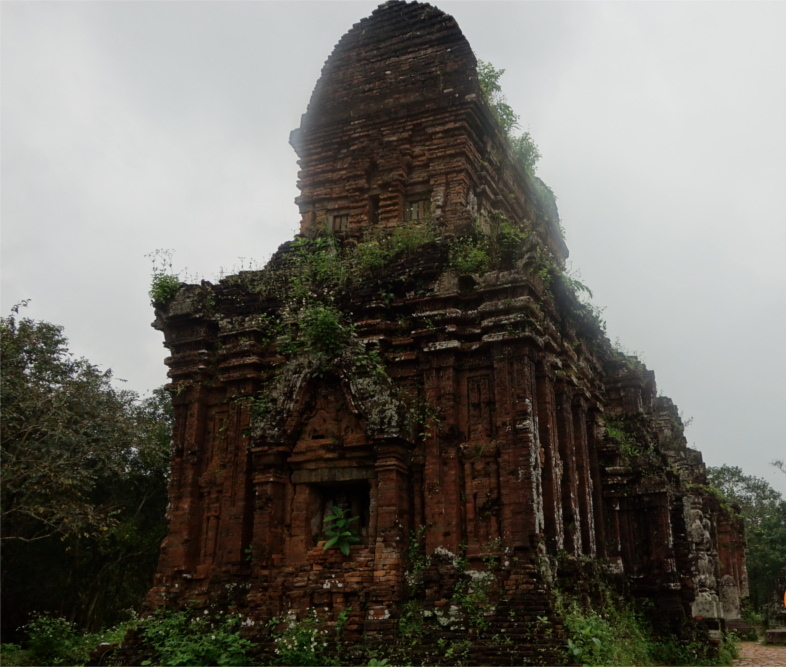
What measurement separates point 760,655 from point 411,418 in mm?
11080

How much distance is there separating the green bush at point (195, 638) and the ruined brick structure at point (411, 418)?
25cm

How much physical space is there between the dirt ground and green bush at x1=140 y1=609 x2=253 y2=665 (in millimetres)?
8673

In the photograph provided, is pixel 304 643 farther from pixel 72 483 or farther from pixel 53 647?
pixel 53 647

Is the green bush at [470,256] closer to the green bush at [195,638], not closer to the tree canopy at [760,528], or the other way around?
the green bush at [195,638]

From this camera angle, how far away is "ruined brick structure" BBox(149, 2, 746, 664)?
9141mm

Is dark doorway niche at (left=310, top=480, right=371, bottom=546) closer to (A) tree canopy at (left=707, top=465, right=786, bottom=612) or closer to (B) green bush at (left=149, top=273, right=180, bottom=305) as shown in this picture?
(B) green bush at (left=149, top=273, right=180, bottom=305)

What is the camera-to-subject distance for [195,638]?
9.40 metres

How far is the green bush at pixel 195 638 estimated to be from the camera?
9125 mm

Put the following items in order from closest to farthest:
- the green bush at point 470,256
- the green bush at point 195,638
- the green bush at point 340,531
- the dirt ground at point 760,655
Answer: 1. the green bush at point 195,638
2. the green bush at point 340,531
3. the green bush at point 470,256
4. the dirt ground at point 760,655

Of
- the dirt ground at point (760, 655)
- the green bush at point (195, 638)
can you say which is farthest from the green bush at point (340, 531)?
the dirt ground at point (760, 655)

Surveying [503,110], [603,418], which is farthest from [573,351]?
[503,110]

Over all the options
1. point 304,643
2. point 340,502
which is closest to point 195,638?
point 304,643

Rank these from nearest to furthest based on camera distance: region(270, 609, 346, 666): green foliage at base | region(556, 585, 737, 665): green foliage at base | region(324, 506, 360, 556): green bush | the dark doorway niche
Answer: region(556, 585, 737, 665): green foliage at base < region(270, 609, 346, 666): green foliage at base < region(324, 506, 360, 556): green bush < the dark doorway niche

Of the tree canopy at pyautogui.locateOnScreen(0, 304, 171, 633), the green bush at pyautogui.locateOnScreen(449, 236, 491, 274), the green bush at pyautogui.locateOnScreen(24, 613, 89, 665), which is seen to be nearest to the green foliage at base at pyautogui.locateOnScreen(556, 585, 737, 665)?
the green bush at pyautogui.locateOnScreen(449, 236, 491, 274)
